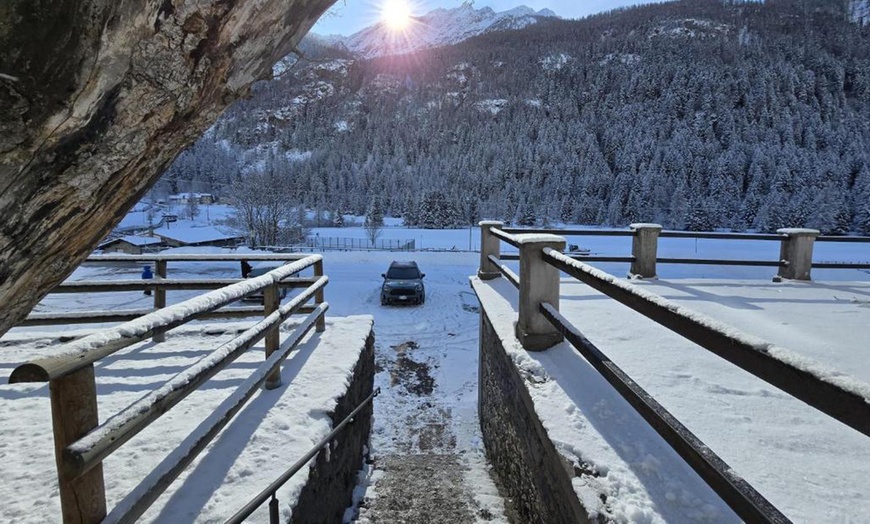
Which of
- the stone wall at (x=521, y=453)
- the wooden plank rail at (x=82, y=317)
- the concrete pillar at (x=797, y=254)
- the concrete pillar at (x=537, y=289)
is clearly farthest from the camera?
the concrete pillar at (x=797, y=254)

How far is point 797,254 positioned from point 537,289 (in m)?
5.78

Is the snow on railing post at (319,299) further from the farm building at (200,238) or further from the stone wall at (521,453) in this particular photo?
the farm building at (200,238)

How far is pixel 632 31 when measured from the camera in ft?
540

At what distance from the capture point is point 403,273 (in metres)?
16.3

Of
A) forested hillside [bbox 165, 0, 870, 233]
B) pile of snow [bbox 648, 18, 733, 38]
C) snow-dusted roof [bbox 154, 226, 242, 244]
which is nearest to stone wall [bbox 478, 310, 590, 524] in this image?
forested hillside [bbox 165, 0, 870, 233]

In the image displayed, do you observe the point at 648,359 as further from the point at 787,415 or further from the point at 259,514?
the point at 259,514

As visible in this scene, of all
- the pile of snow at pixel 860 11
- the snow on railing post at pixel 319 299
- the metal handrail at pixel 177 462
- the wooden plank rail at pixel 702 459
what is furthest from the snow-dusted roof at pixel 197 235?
the pile of snow at pixel 860 11

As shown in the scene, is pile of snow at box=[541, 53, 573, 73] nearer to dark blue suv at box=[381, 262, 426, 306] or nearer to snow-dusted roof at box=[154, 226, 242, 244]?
snow-dusted roof at box=[154, 226, 242, 244]

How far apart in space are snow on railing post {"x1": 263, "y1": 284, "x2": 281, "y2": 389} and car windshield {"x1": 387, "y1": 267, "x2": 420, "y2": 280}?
494 inches

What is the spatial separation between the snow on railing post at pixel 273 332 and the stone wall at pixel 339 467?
58 centimetres

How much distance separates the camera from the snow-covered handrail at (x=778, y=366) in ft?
3.09

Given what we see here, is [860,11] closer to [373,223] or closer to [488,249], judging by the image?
[373,223]

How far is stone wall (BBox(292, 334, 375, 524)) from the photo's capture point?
2.56 metres

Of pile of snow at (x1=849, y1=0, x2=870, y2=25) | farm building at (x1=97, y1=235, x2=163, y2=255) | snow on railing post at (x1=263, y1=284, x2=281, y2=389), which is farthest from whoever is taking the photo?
pile of snow at (x1=849, y1=0, x2=870, y2=25)
